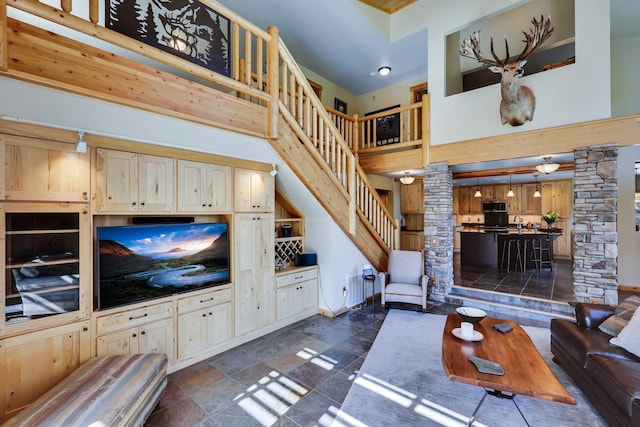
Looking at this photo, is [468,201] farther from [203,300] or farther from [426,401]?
[203,300]

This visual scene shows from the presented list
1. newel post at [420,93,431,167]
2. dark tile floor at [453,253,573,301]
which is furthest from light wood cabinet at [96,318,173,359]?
dark tile floor at [453,253,573,301]

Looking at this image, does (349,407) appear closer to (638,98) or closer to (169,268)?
(169,268)

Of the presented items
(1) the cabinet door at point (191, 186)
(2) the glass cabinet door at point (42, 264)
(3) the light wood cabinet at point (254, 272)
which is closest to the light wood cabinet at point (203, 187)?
(1) the cabinet door at point (191, 186)

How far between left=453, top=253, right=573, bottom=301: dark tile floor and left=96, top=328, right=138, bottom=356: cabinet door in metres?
5.47

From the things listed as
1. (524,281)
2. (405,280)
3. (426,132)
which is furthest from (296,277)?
(524,281)

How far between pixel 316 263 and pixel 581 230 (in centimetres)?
395

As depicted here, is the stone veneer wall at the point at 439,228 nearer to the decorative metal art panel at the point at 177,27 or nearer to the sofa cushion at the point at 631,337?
the sofa cushion at the point at 631,337

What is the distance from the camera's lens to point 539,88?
428 centimetres

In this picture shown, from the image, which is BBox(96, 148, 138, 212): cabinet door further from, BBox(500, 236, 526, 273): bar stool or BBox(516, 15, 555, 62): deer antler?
BBox(500, 236, 526, 273): bar stool

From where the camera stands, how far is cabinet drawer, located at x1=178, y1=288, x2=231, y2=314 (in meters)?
3.21

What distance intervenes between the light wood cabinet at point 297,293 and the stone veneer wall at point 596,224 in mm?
3904

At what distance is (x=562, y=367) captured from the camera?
2.96 metres

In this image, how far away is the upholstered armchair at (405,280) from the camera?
186 inches

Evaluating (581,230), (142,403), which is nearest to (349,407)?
(142,403)
